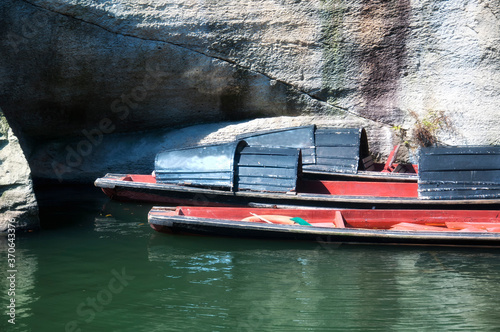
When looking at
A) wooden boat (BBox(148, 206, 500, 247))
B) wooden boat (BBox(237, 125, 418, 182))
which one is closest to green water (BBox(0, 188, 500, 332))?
wooden boat (BBox(148, 206, 500, 247))

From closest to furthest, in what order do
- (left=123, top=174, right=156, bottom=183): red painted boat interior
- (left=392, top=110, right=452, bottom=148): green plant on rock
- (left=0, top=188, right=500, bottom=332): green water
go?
(left=0, top=188, right=500, bottom=332): green water
(left=123, top=174, right=156, bottom=183): red painted boat interior
(left=392, top=110, right=452, bottom=148): green plant on rock

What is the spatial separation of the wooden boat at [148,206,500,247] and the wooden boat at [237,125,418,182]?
1.22 m

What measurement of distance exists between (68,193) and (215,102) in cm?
284

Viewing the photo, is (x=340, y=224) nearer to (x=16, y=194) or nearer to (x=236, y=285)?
(x=236, y=285)

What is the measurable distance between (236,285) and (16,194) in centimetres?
304

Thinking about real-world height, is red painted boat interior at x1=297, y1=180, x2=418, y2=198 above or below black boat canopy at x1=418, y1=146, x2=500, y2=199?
below

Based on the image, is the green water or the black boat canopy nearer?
the green water

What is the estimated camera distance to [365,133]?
9188mm

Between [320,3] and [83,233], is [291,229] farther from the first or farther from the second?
[320,3]

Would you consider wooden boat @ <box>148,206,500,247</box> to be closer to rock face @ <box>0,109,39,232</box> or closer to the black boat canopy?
the black boat canopy

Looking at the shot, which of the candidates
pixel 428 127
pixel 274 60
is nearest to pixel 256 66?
pixel 274 60

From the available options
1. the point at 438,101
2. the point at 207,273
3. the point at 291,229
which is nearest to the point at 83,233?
the point at 207,273

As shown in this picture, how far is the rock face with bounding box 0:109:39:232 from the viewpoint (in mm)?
6816

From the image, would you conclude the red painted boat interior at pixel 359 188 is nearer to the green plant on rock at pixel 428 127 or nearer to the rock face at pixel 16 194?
the green plant on rock at pixel 428 127
